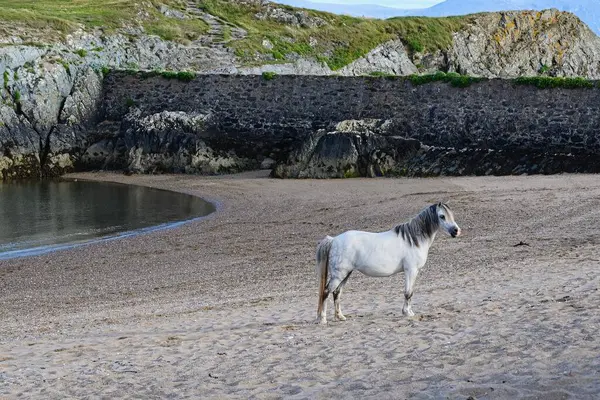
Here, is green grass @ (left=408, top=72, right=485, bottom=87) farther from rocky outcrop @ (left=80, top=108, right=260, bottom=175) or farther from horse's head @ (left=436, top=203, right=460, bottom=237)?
horse's head @ (left=436, top=203, right=460, bottom=237)

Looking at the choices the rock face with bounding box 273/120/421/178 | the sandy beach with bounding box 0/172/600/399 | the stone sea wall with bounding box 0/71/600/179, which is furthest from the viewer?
the rock face with bounding box 273/120/421/178

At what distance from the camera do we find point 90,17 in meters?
43.8

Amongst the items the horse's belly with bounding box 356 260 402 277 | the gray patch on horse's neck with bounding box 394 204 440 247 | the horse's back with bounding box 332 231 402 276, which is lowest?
the horse's belly with bounding box 356 260 402 277

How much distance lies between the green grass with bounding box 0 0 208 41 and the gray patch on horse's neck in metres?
33.0

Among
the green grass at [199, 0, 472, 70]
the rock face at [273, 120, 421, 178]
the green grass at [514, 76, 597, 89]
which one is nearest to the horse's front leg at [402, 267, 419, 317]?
the rock face at [273, 120, 421, 178]

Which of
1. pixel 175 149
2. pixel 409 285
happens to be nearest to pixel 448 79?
pixel 175 149

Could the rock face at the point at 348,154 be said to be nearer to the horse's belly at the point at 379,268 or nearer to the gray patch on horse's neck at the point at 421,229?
the gray patch on horse's neck at the point at 421,229

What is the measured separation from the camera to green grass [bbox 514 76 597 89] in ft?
103

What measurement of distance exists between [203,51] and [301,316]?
111 ft

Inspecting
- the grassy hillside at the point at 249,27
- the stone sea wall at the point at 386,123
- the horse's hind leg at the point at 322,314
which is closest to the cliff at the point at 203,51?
the grassy hillside at the point at 249,27

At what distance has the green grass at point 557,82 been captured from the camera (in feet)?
103

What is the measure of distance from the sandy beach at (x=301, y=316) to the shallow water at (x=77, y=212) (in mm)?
1781

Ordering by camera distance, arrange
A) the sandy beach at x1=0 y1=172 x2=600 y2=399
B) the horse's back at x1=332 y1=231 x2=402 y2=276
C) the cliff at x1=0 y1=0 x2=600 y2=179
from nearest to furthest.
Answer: the sandy beach at x1=0 y1=172 x2=600 y2=399 → the horse's back at x1=332 y1=231 x2=402 y2=276 → the cliff at x1=0 y1=0 x2=600 y2=179

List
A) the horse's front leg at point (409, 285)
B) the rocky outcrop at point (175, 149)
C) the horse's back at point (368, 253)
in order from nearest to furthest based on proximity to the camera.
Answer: the horse's back at point (368, 253)
the horse's front leg at point (409, 285)
the rocky outcrop at point (175, 149)
